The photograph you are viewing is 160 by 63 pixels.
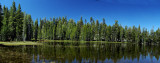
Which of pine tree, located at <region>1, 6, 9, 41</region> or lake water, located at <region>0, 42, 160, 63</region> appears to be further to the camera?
pine tree, located at <region>1, 6, 9, 41</region>

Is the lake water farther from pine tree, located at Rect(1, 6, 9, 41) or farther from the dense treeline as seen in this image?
the dense treeline

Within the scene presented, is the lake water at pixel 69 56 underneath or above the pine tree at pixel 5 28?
underneath

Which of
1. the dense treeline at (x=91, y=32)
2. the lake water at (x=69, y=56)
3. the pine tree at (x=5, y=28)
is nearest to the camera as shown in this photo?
the lake water at (x=69, y=56)

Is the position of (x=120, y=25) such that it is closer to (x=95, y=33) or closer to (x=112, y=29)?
(x=112, y=29)

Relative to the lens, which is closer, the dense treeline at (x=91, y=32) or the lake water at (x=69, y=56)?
the lake water at (x=69, y=56)

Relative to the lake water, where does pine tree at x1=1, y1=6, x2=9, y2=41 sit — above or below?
above

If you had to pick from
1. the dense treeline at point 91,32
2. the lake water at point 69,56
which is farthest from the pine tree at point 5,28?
the dense treeline at point 91,32

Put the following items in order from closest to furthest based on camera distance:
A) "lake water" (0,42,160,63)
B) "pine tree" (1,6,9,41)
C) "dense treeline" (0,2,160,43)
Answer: "lake water" (0,42,160,63), "pine tree" (1,6,9,41), "dense treeline" (0,2,160,43)

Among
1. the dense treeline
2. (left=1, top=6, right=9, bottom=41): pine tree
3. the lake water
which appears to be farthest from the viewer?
the dense treeline

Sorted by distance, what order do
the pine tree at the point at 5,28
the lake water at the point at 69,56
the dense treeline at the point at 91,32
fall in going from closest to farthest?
the lake water at the point at 69,56
the pine tree at the point at 5,28
the dense treeline at the point at 91,32

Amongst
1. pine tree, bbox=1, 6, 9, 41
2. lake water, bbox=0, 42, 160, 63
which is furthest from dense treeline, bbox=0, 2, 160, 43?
lake water, bbox=0, 42, 160, 63

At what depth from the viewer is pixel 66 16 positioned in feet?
549

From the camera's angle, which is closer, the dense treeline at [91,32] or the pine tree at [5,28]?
the pine tree at [5,28]

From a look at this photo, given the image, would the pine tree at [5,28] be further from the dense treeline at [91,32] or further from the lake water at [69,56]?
the dense treeline at [91,32]
